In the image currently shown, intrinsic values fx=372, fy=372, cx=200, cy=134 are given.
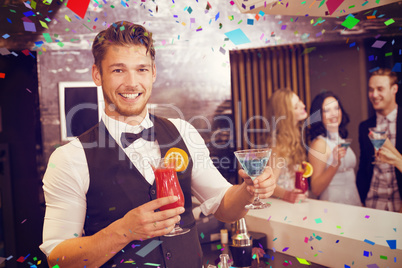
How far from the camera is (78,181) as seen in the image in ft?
5.29

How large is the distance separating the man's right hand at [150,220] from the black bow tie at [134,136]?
37 centimetres

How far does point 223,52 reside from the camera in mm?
2162

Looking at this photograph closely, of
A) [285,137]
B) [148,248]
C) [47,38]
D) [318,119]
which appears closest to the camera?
[148,248]

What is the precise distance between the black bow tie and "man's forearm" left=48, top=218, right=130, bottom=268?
1.24 feet

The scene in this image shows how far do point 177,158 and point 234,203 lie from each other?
36 cm

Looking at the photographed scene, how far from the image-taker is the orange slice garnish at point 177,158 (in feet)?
5.61

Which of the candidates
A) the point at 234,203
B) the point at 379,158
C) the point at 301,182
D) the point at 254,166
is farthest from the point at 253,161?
the point at 379,158

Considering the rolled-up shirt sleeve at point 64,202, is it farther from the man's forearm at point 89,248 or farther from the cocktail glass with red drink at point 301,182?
the cocktail glass with red drink at point 301,182

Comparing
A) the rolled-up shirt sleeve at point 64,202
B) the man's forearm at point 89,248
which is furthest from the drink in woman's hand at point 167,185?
the rolled-up shirt sleeve at point 64,202

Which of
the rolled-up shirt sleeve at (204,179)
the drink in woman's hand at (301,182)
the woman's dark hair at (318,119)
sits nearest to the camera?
the rolled-up shirt sleeve at (204,179)

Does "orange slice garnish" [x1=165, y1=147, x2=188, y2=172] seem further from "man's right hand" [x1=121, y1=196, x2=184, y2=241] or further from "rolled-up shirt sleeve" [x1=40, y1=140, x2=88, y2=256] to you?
"rolled-up shirt sleeve" [x1=40, y1=140, x2=88, y2=256]

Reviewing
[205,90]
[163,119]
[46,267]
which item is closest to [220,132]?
[205,90]

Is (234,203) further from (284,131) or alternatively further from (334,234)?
(284,131)

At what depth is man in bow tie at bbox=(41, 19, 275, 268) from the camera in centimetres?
157
